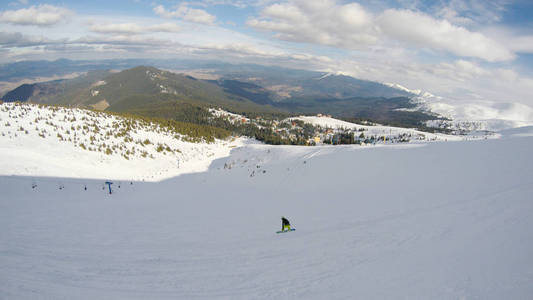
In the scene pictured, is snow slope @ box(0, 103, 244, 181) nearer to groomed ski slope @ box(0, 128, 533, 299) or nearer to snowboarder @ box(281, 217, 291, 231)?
groomed ski slope @ box(0, 128, 533, 299)

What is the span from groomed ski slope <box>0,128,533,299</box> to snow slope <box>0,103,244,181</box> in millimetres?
5564

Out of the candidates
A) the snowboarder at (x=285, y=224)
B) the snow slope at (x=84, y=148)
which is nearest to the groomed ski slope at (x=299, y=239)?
the snowboarder at (x=285, y=224)

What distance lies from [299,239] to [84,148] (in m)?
32.3

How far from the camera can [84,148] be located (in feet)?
101

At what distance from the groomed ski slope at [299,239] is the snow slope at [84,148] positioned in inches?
219

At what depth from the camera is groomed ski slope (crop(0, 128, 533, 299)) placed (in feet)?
21.5

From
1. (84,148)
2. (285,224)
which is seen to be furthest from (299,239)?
(84,148)

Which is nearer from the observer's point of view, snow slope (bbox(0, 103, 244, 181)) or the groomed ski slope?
the groomed ski slope

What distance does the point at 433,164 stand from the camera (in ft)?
59.2

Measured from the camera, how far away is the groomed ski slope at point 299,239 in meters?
6.55

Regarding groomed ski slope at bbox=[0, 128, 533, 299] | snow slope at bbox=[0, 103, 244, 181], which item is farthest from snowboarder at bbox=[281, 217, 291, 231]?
snow slope at bbox=[0, 103, 244, 181]

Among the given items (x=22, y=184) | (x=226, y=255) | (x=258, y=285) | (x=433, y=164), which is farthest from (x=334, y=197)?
(x=22, y=184)

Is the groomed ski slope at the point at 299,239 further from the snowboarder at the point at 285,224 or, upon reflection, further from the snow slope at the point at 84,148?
the snow slope at the point at 84,148

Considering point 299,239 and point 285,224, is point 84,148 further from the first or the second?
point 299,239
